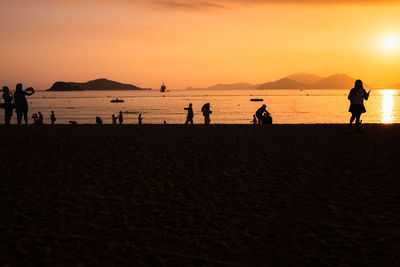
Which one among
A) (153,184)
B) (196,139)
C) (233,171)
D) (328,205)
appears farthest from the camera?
(196,139)

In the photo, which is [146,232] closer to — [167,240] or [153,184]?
[167,240]

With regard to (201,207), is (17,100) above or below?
above

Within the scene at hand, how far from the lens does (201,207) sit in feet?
19.6

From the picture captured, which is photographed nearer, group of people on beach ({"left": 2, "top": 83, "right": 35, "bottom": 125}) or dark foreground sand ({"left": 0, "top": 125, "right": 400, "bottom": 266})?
dark foreground sand ({"left": 0, "top": 125, "right": 400, "bottom": 266})

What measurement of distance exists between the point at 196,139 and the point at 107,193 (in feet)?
27.3

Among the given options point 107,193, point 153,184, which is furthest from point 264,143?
point 107,193

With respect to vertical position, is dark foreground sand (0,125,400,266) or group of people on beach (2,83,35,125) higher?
group of people on beach (2,83,35,125)

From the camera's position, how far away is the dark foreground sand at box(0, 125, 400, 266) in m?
4.29

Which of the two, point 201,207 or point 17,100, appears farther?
point 17,100

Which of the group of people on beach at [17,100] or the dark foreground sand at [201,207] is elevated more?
the group of people on beach at [17,100]

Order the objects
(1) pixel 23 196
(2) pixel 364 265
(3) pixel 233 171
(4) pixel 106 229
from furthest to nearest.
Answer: (3) pixel 233 171 < (1) pixel 23 196 < (4) pixel 106 229 < (2) pixel 364 265

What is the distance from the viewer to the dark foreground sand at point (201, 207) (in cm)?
429

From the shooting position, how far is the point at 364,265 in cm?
394

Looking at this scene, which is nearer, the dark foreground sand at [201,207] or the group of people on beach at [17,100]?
the dark foreground sand at [201,207]
